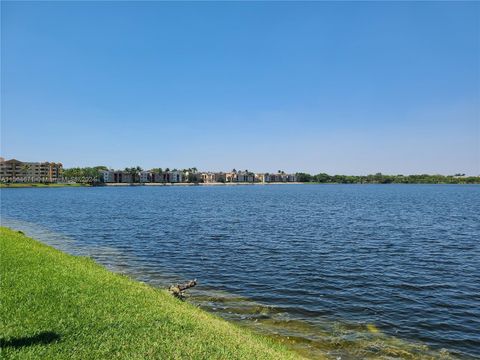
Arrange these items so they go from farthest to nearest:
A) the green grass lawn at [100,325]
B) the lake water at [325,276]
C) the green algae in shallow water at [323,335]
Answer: the lake water at [325,276] → the green algae in shallow water at [323,335] → the green grass lawn at [100,325]

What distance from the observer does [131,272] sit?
1088 inches

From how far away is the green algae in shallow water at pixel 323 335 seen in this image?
15344 mm

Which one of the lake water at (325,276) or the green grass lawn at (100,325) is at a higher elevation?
the green grass lawn at (100,325)

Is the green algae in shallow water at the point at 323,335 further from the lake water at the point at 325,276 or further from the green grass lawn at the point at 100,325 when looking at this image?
the green grass lawn at the point at 100,325

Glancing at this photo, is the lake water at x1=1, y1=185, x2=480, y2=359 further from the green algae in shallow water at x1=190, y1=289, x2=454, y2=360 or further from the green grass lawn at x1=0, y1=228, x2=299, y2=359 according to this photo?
the green grass lawn at x1=0, y1=228, x2=299, y2=359

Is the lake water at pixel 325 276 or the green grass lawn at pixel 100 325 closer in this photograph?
the green grass lawn at pixel 100 325

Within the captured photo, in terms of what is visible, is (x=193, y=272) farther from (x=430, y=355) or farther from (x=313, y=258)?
(x=430, y=355)

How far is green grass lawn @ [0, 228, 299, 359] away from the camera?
9912mm

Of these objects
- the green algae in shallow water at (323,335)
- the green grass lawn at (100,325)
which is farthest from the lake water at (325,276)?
the green grass lawn at (100,325)

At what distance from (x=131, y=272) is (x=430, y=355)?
2012cm

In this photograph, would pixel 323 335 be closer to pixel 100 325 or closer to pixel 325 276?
pixel 100 325

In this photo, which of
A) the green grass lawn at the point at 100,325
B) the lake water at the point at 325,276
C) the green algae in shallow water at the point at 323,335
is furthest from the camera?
the lake water at the point at 325,276

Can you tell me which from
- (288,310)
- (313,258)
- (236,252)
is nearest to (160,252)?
(236,252)

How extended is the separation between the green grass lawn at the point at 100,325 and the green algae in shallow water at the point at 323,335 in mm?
2734
